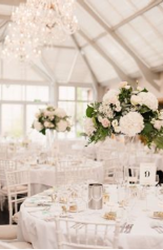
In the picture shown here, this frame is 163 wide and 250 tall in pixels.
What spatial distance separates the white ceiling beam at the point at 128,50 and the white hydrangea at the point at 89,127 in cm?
892

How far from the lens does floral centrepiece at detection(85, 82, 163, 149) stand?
3428mm

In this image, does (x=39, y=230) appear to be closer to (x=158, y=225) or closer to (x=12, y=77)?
(x=158, y=225)

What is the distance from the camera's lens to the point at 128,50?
1282 centimetres

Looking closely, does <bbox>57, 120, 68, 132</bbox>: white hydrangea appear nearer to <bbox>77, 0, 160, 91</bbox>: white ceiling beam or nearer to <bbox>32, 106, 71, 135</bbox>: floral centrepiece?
<bbox>32, 106, 71, 135</bbox>: floral centrepiece

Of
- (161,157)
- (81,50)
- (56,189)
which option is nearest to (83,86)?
(81,50)

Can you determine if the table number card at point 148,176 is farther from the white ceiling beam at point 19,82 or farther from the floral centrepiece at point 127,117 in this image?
the white ceiling beam at point 19,82

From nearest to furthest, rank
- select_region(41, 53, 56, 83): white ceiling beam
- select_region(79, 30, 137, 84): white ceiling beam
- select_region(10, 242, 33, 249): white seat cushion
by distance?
select_region(10, 242, 33, 249): white seat cushion → select_region(79, 30, 137, 84): white ceiling beam → select_region(41, 53, 56, 83): white ceiling beam

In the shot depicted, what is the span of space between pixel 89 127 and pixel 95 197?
692mm

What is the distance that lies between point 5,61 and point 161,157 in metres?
8.98

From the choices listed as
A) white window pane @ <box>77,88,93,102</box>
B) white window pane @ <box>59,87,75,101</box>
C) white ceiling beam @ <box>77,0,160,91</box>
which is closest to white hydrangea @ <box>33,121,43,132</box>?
white ceiling beam @ <box>77,0,160,91</box>

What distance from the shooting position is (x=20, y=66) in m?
16.1

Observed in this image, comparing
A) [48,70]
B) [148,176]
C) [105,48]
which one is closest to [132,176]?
[148,176]

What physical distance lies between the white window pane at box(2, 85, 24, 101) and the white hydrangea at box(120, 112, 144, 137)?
526 inches

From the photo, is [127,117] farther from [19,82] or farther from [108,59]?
[19,82]
